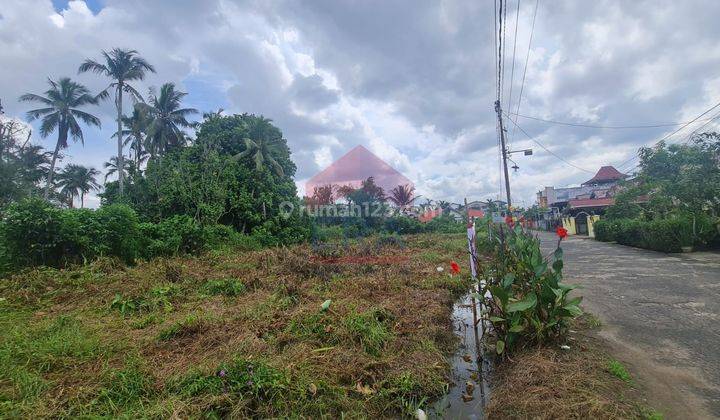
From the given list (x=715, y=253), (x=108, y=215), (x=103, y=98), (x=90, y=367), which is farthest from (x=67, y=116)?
(x=715, y=253)

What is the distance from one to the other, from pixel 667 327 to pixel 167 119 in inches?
1004

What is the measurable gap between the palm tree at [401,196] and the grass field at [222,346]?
2629cm

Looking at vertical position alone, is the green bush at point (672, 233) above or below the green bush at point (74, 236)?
below

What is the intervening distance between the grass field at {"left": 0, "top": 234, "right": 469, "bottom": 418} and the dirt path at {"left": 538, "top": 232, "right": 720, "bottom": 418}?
1588 millimetres

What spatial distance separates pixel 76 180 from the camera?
3055 centimetres

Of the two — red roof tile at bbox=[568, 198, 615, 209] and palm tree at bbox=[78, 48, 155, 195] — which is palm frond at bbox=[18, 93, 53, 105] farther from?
red roof tile at bbox=[568, 198, 615, 209]

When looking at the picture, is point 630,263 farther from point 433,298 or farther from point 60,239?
point 60,239

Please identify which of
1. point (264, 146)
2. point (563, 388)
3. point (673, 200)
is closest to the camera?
point (563, 388)

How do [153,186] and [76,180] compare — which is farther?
[76,180]

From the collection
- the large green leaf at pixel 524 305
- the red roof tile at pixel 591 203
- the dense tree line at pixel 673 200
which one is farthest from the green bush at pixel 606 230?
the large green leaf at pixel 524 305

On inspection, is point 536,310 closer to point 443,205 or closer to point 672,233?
point 672,233

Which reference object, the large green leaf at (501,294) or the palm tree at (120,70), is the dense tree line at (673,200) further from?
the palm tree at (120,70)

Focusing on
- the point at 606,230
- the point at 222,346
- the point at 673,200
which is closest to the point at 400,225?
the point at 606,230

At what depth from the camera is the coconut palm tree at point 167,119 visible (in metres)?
21.1
